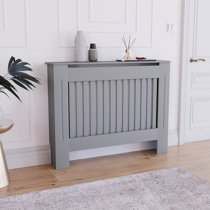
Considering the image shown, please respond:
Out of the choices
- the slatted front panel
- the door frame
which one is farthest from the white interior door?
the slatted front panel

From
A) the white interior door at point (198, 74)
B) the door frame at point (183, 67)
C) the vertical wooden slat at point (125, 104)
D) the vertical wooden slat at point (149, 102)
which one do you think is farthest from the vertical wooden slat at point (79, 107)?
the white interior door at point (198, 74)

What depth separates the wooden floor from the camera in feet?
8.16

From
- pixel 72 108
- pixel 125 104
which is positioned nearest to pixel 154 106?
pixel 125 104

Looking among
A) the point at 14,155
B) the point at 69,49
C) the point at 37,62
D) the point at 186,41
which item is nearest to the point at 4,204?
the point at 14,155

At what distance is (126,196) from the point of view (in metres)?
2.25

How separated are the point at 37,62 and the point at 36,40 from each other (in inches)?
7.1

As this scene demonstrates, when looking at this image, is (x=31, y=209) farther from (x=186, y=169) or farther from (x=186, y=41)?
(x=186, y=41)

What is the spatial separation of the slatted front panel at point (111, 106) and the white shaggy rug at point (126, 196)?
542 mm

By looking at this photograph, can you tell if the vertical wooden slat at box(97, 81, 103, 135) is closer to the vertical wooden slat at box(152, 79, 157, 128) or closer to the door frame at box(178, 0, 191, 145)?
the vertical wooden slat at box(152, 79, 157, 128)

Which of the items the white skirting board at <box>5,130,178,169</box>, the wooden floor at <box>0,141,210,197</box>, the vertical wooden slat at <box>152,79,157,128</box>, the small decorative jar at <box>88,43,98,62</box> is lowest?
the wooden floor at <box>0,141,210,197</box>

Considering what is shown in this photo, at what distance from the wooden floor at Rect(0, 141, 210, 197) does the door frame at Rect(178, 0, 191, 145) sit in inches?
10.0

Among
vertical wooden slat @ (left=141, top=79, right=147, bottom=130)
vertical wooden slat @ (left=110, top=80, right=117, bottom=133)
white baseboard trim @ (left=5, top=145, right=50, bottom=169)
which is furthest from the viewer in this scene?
vertical wooden slat @ (left=141, top=79, right=147, bottom=130)

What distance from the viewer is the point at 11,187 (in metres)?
2.42

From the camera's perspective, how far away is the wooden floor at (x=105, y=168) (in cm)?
249
